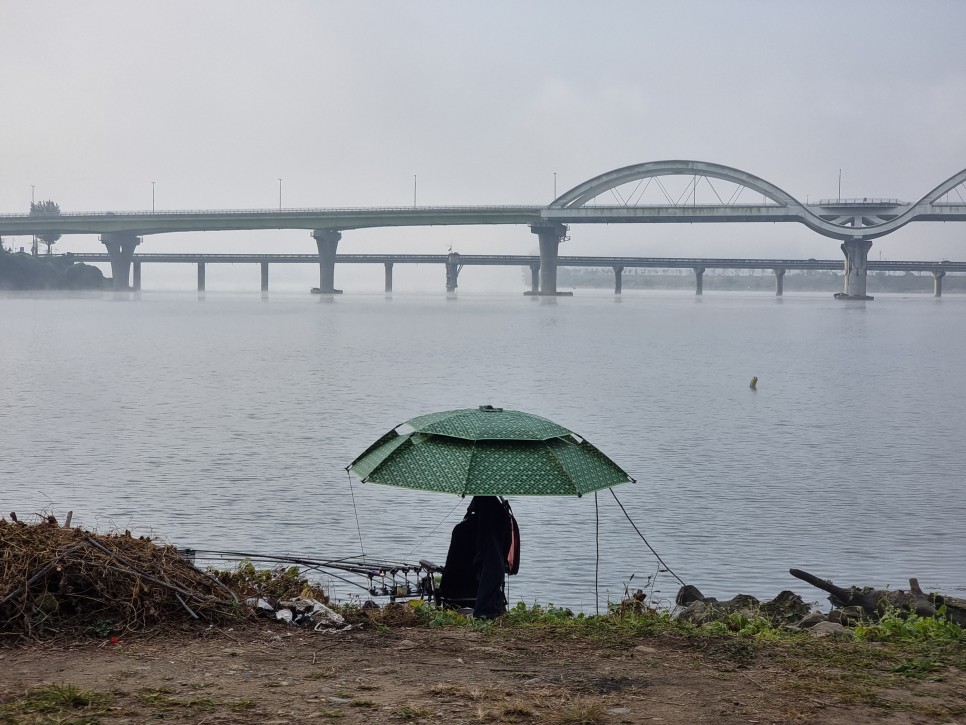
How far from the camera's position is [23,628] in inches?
304

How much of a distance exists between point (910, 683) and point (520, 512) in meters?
10.5

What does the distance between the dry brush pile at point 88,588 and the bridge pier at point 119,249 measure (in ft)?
513

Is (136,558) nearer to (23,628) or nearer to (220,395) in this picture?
(23,628)

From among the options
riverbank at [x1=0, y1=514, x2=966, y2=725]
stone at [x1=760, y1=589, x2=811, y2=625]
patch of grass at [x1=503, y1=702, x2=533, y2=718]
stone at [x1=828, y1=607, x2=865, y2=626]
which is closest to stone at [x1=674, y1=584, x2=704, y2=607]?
stone at [x1=760, y1=589, x2=811, y2=625]

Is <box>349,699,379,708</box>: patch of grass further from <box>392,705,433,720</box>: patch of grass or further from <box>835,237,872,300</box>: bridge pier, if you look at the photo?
<box>835,237,872,300</box>: bridge pier

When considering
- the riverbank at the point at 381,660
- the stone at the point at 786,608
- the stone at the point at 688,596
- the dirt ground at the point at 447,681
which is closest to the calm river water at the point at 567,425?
the stone at the point at 688,596

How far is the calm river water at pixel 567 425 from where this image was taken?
15180 mm

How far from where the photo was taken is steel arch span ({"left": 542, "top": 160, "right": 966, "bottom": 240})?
152m

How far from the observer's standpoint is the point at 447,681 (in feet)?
23.5

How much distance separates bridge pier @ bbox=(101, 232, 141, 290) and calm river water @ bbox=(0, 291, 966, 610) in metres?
101

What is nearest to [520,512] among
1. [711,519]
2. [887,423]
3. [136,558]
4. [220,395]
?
[711,519]

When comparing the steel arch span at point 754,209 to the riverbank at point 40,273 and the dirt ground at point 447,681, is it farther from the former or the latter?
the dirt ground at point 447,681

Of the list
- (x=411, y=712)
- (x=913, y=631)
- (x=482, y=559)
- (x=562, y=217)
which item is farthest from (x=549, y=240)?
(x=411, y=712)

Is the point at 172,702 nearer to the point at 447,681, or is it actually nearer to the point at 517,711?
the point at 447,681
